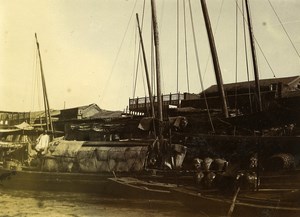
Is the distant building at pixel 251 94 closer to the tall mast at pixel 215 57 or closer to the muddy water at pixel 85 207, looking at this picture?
the tall mast at pixel 215 57

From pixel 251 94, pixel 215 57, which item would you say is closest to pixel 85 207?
pixel 215 57

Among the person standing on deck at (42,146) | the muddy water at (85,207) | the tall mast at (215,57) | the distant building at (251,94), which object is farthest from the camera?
the distant building at (251,94)

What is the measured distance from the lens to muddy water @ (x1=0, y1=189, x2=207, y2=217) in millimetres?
10516

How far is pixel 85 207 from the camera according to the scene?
1170 centimetres

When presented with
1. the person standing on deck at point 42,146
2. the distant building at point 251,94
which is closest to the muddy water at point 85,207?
the person standing on deck at point 42,146

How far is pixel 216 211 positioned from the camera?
933 centimetres

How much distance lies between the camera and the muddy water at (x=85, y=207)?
10.5 metres

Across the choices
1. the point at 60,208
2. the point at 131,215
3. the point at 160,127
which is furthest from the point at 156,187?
the point at 60,208

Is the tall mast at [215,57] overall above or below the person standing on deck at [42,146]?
above

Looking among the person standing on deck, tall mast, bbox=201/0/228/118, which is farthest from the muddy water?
tall mast, bbox=201/0/228/118

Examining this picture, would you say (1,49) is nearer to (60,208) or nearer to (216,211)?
(60,208)

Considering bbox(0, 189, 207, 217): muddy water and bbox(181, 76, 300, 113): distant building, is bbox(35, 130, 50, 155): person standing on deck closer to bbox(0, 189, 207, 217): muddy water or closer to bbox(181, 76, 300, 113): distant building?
bbox(0, 189, 207, 217): muddy water

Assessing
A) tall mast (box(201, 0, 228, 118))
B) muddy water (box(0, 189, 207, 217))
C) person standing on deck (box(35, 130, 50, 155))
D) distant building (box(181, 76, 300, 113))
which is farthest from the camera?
distant building (box(181, 76, 300, 113))

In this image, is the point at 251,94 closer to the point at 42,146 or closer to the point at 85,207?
the point at 42,146
